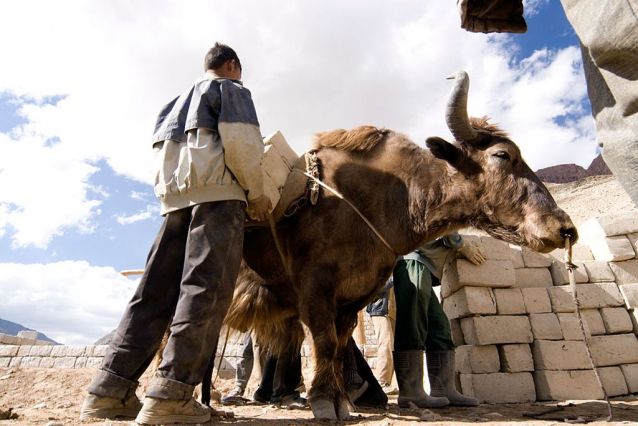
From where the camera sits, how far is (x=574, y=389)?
5.40m

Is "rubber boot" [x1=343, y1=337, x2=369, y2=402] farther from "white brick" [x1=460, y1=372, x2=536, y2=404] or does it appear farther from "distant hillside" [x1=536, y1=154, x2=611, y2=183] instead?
"distant hillside" [x1=536, y1=154, x2=611, y2=183]

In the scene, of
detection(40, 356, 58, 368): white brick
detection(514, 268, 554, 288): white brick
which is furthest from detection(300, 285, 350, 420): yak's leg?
detection(40, 356, 58, 368): white brick

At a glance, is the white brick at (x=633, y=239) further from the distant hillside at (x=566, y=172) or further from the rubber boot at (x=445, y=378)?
the distant hillside at (x=566, y=172)

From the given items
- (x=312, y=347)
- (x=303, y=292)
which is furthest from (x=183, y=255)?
(x=312, y=347)

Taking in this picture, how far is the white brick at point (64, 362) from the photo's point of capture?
10445 mm

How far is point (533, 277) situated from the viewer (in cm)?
644

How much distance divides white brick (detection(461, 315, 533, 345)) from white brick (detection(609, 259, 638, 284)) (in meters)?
1.94

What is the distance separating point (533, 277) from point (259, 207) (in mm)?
5034

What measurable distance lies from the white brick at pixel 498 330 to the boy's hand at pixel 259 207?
3730mm

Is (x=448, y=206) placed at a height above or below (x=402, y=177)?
below

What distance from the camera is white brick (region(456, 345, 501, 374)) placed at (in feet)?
17.8

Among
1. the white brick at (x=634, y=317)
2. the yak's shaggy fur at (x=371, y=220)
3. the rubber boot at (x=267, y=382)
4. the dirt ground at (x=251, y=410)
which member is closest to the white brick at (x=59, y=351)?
the dirt ground at (x=251, y=410)

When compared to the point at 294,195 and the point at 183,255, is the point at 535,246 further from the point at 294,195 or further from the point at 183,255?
the point at 183,255

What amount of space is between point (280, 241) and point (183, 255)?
86 centimetres
